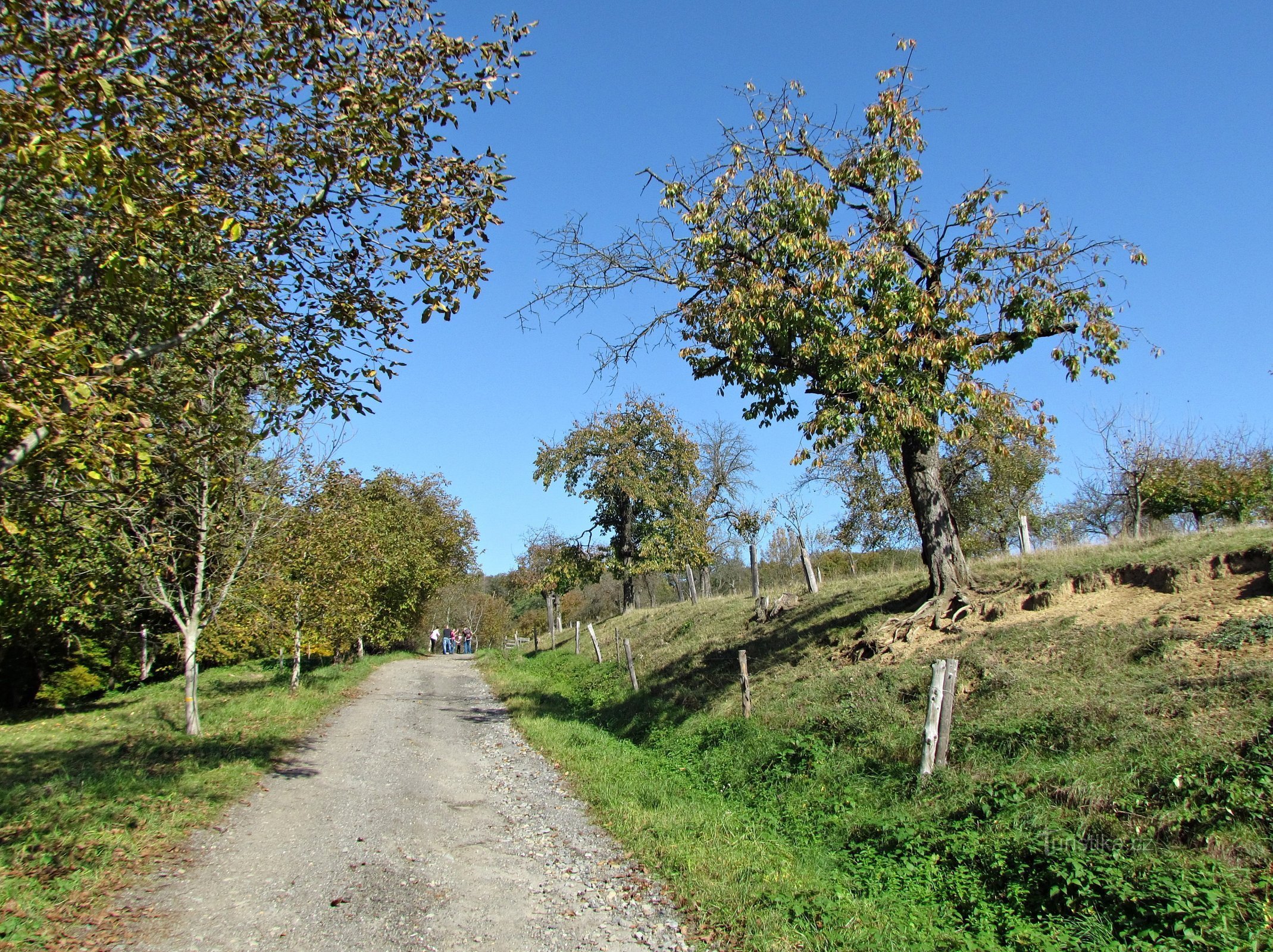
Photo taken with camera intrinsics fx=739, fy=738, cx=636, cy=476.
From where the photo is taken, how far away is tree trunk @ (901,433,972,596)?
13477 millimetres

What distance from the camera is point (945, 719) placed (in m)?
8.34

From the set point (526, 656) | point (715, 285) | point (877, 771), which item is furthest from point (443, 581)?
point (877, 771)

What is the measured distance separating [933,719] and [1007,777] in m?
1.00

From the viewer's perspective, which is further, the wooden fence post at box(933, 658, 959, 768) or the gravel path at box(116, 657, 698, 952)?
the wooden fence post at box(933, 658, 959, 768)

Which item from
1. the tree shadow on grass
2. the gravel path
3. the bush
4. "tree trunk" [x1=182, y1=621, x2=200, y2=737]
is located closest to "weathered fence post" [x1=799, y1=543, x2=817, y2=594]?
the tree shadow on grass

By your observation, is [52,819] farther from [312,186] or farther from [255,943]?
[312,186]

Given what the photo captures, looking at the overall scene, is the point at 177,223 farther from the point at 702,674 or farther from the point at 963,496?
the point at 963,496

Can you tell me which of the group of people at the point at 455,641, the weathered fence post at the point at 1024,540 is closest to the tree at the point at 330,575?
the group of people at the point at 455,641

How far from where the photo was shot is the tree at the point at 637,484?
3797 centimetres

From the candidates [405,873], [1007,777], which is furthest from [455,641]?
[1007,777]

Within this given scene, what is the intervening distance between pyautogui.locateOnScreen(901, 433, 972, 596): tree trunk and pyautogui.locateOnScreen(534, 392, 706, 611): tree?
24.1 meters

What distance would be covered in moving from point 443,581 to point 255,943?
4051 centimetres

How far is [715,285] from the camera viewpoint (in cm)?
1281

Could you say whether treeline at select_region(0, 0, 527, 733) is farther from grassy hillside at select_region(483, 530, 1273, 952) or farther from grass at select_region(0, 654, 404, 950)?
grassy hillside at select_region(483, 530, 1273, 952)
